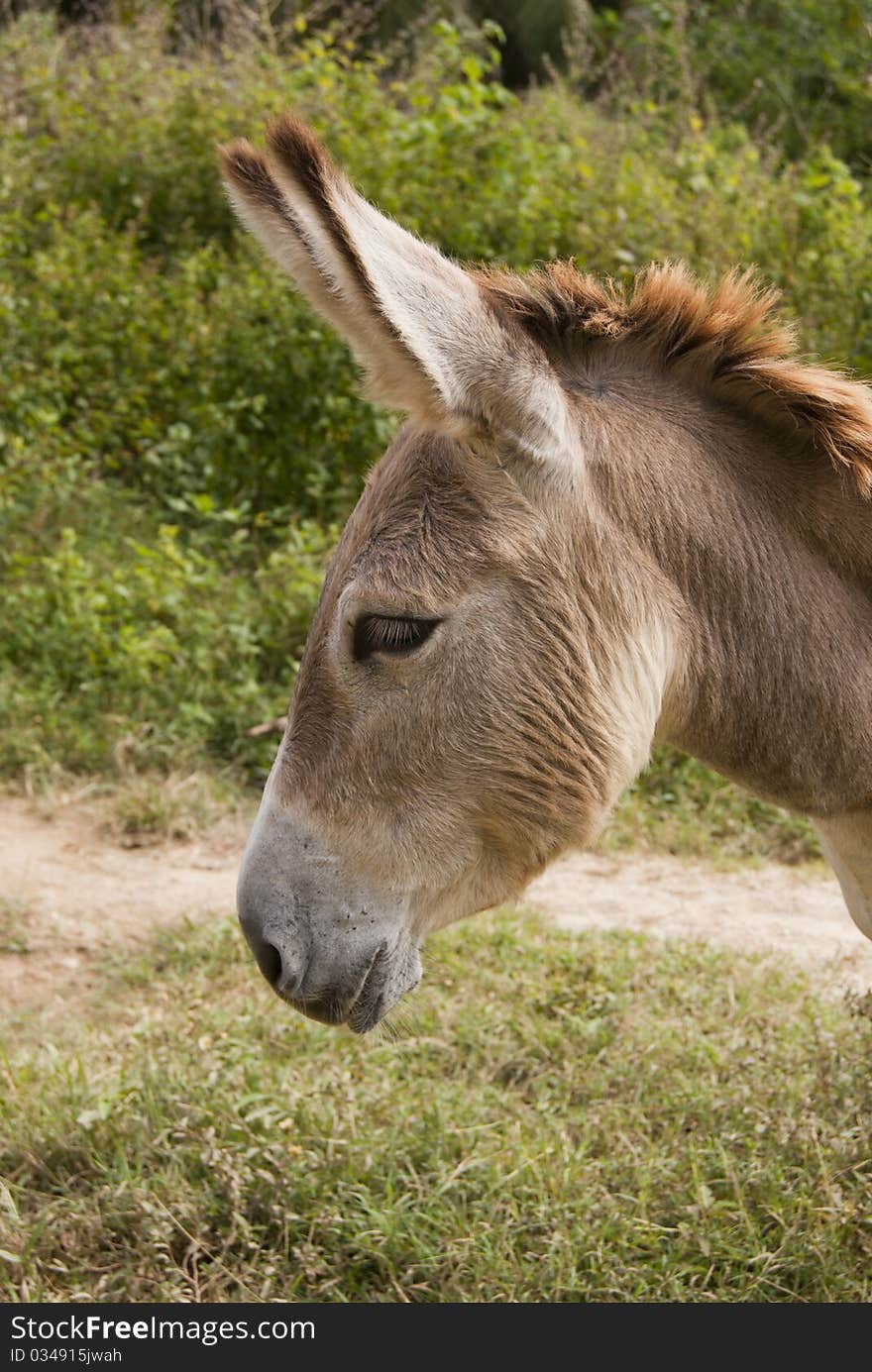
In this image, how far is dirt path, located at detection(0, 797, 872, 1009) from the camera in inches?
171

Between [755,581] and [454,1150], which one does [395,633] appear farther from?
[454,1150]

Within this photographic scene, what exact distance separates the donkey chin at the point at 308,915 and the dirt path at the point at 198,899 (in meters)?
2.15

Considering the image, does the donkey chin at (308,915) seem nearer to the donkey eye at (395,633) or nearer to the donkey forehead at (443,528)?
the donkey eye at (395,633)

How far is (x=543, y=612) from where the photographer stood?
2236 mm

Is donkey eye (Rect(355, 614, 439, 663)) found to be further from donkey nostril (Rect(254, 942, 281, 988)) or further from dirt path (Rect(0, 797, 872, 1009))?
dirt path (Rect(0, 797, 872, 1009))

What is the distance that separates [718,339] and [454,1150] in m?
2.02

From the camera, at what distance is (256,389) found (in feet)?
23.3

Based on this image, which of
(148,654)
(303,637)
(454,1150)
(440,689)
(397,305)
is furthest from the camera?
(303,637)

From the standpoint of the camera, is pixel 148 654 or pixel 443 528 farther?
pixel 148 654

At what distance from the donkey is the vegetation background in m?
0.99

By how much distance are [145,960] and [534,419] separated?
2.76 metres

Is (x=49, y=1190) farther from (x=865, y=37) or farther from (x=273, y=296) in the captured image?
(x=865, y=37)

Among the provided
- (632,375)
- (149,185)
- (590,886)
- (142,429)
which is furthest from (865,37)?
(632,375)

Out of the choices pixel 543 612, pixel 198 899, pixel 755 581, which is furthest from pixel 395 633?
pixel 198 899
